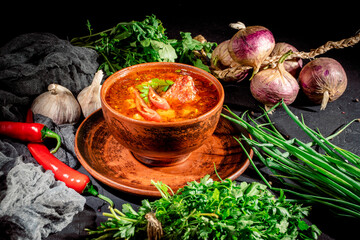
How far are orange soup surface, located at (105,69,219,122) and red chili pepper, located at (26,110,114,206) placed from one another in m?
0.38

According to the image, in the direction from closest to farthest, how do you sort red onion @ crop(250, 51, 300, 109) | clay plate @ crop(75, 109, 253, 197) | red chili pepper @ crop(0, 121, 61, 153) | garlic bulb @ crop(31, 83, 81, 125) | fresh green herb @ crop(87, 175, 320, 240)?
1. fresh green herb @ crop(87, 175, 320, 240)
2. clay plate @ crop(75, 109, 253, 197)
3. red chili pepper @ crop(0, 121, 61, 153)
4. garlic bulb @ crop(31, 83, 81, 125)
5. red onion @ crop(250, 51, 300, 109)

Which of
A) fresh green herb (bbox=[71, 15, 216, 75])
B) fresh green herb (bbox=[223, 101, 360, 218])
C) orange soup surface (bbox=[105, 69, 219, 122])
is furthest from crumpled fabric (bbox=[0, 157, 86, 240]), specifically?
fresh green herb (bbox=[71, 15, 216, 75])

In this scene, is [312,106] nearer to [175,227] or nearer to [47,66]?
[175,227]

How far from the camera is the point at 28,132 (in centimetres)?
171

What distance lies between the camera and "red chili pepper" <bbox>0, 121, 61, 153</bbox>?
5.62 ft

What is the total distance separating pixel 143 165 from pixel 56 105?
29.0 inches

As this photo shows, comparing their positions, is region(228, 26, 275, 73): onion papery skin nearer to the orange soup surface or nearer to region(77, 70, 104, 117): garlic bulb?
the orange soup surface

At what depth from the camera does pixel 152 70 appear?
169 cm

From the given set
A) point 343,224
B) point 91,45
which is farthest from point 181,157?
point 91,45

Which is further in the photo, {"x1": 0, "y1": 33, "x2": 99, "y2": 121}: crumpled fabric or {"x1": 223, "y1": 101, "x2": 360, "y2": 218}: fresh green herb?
{"x1": 0, "y1": 33, "x2": 99, "y2": 121}: crumpled fabric

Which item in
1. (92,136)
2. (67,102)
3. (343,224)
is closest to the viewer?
(343,224)

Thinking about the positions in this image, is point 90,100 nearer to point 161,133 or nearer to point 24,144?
point 24,144

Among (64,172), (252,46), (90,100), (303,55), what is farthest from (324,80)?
(64,172)

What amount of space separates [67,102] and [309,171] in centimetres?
141
